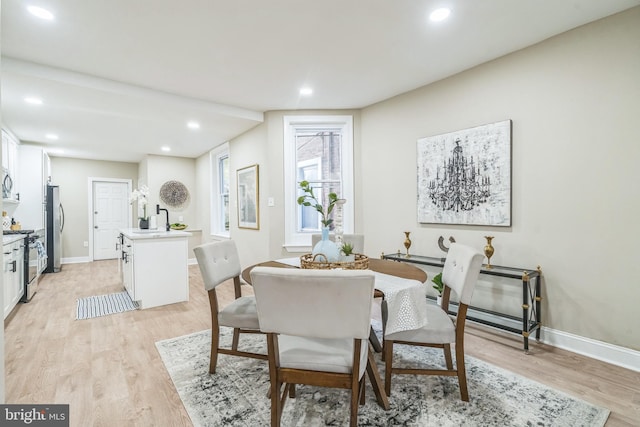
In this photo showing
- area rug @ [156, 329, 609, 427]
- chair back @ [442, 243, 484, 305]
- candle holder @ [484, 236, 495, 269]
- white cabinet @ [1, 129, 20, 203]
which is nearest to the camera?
area rug @ [156, 329, 609, 427]

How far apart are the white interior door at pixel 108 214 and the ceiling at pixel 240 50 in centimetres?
343

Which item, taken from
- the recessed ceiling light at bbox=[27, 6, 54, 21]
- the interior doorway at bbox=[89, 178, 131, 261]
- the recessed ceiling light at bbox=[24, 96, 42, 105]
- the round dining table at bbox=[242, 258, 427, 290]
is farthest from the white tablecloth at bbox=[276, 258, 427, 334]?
the interior doorway at bbox=[89, 178, 131, 261]

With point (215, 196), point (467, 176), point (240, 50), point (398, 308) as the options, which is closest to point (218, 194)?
point (215, 196)

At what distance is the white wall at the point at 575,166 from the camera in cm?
220

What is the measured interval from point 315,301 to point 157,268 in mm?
3076

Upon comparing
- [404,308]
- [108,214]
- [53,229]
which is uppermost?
[108,214]

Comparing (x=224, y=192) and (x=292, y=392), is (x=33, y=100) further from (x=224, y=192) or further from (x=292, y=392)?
(x=292, y=392)

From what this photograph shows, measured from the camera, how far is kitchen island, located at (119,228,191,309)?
3.60m

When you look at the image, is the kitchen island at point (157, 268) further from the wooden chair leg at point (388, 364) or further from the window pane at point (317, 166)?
the wooden chair leg at point (388, 364)

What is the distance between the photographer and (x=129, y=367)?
7.52 ft

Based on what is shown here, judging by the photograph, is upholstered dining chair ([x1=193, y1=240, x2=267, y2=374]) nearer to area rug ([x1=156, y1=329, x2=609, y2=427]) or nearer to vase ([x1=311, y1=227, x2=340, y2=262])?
area rug ([x1=156, y1=329, x2=609, y2=427])

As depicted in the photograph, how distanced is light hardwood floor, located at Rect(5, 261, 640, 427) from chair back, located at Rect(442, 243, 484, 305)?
66 cm

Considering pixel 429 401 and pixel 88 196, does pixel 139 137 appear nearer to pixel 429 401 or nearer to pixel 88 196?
pixel 88 196

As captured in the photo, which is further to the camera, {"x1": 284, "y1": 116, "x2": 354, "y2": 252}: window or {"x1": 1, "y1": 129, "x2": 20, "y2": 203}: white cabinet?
{"x1": 1, "y1": 129, "x2": 20, "y2": 203}: white cabinet
